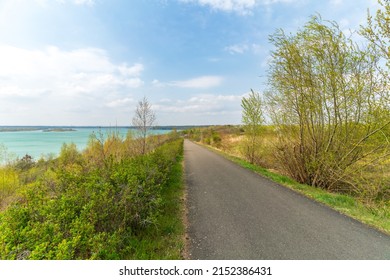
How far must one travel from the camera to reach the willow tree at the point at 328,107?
22.3ft

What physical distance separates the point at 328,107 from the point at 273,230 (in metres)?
6.52

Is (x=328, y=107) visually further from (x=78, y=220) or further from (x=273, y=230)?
(x=78, y=220)

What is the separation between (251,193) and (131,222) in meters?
4.67

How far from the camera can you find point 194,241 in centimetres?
370

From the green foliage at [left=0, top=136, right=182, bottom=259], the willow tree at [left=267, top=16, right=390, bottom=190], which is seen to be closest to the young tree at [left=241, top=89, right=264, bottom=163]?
the willow tree at [left=267, top=16, right=390, bottom=190]

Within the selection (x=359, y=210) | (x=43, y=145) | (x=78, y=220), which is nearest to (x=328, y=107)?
(x=359, y=210)

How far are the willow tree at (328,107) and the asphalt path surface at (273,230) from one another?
9.24 feet

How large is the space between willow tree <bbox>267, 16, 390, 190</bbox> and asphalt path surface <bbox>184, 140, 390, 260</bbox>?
9.24 feet

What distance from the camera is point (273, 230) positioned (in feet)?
13.4

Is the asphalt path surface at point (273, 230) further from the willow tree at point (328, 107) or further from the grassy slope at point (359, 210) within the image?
the willow tree at point (328, 107)

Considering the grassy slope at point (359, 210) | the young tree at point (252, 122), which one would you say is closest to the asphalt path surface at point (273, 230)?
the grassy slope at point (359, 210)

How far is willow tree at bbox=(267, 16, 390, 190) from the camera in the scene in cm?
679

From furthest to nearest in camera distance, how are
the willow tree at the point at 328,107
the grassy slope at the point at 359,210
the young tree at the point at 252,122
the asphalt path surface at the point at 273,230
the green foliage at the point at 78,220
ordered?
1. the young tree at the point at 252,122
2. the willow tree at the point at 328,107
3. the grassy slope at the point at 359,210
4. the asphalt path surface at the point at 273,230
5. the green foliage at the point at 78,220

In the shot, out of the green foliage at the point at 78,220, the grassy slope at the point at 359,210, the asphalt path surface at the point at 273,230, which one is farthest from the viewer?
the grassy slope at the point at 359,210
